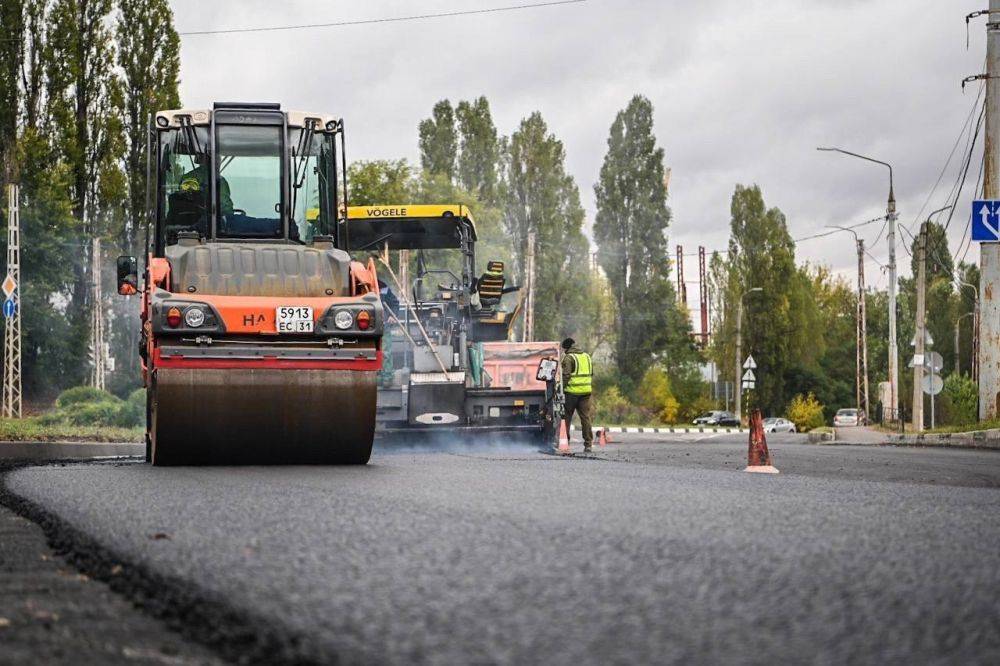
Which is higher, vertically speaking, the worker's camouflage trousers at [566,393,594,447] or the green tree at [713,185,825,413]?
the green tree at [713,185,825,413]

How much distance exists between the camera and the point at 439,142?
5750cm

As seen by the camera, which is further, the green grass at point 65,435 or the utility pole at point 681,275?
the utility pole at point 681,275

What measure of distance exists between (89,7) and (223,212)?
34310 mm

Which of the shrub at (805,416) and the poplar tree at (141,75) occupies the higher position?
the poplar tree at (141,75)

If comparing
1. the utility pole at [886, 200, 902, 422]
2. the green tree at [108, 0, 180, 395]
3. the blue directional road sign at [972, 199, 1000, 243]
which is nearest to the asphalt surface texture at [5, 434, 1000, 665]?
the blue directional road sign at [972, 199, 1000, 243]

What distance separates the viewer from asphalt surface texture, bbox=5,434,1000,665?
2805 millimetres

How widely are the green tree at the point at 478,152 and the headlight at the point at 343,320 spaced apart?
4769 centimetres

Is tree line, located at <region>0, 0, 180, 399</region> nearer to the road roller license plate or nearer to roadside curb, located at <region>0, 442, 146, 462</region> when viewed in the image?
roadside curb, located at <region>0, 442, 146, 462</region>

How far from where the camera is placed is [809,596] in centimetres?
332

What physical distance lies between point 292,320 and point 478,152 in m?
49.1

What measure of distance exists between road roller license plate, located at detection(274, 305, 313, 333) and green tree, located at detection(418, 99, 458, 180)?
158 ft

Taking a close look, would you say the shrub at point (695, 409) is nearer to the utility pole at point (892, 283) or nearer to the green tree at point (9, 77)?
the utility pole at point (892, 283)

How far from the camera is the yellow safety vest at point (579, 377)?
693 inches

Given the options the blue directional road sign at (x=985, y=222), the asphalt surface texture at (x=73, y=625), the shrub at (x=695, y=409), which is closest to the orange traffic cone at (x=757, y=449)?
the asphalt surface texture at (x=73, y=625)
